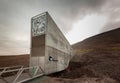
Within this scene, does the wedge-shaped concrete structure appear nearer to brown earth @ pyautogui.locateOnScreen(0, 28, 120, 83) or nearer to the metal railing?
the metal railing

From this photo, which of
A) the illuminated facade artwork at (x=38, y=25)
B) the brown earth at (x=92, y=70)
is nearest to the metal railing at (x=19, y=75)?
the brown earth at (x=92, y=70)

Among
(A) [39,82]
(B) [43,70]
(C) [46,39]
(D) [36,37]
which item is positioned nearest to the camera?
(A) [39,82]

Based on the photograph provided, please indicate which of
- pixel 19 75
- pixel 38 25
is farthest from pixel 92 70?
pixel 19 75

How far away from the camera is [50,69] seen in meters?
9.95

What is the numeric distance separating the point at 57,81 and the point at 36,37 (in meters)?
5.40

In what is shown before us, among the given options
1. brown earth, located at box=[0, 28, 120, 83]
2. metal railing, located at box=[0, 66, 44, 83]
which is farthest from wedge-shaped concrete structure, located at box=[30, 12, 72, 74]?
brown earth, located at box=[0, 28, 120, 83]

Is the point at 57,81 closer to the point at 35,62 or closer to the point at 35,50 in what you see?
the point at 35,62

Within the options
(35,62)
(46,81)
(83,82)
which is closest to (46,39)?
(35,62)

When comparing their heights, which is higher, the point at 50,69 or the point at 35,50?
the point at 35,50

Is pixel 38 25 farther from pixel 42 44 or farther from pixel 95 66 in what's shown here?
pixel 95 66

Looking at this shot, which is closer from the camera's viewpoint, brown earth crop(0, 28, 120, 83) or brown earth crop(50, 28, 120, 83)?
brown earth crop(0, 28, 120, 83)

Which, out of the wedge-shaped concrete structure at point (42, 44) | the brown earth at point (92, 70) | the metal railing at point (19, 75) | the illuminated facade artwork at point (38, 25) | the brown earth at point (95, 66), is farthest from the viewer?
the brown earth at point (95, 66)

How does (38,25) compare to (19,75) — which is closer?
(19,75)

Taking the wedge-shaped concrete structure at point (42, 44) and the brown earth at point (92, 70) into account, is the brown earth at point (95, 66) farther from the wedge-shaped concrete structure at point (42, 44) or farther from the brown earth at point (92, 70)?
the wedge-shaped concrete structure at point (42, 44)
